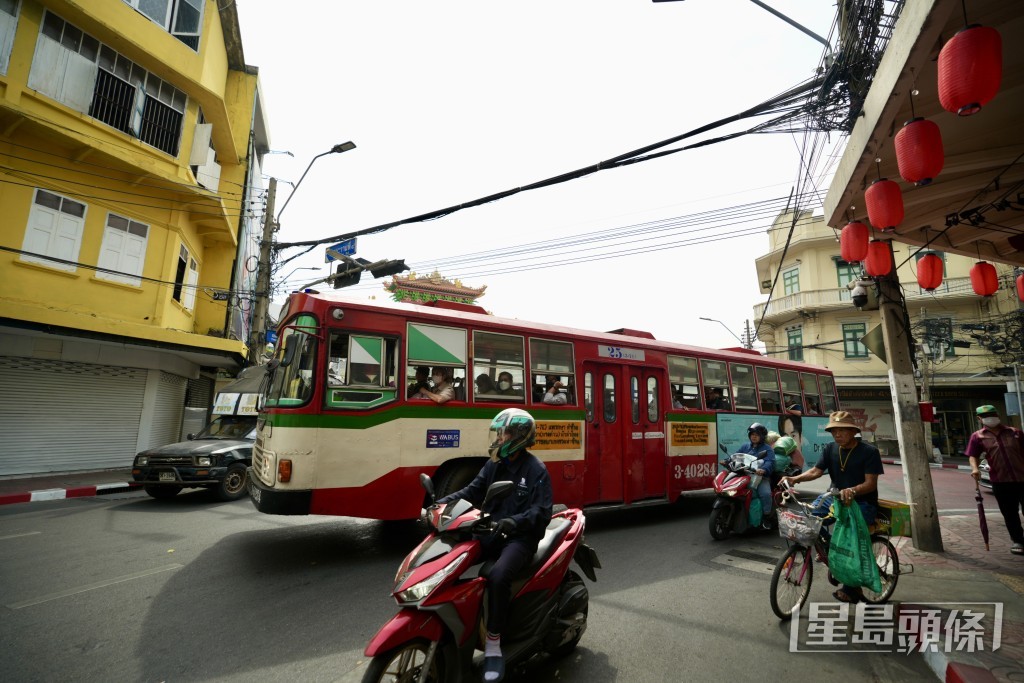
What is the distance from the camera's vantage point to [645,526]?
7375 mm

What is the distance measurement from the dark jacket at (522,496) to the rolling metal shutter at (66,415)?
45.4 ft

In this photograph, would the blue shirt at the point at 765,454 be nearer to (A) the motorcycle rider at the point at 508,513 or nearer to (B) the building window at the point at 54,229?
(A) the motorcycle rider at the point at 508,513

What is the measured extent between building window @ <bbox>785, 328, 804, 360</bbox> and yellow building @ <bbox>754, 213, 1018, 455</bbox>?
6 cm

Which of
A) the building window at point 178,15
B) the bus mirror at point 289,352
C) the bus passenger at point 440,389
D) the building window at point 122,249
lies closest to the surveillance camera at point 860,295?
the bus passenger at point 440,389

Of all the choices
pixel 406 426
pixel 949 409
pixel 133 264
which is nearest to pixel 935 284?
pixel 406 426

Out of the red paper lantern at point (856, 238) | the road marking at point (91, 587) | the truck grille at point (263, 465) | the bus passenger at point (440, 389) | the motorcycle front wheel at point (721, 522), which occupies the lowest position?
the road marking at point (91, 587)

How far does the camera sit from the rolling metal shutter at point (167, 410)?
1402 cm

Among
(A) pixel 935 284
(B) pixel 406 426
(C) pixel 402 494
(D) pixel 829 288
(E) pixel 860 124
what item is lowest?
(C) pixel 402 494

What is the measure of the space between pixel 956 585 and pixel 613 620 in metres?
3.67

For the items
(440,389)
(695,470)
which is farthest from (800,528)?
(695,470)

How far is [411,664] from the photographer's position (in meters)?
2.55

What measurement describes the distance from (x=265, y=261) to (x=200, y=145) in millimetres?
4314

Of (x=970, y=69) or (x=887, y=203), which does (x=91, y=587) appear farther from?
(x=887, y=203)

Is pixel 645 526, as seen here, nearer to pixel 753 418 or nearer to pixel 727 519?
pixel 727 519
